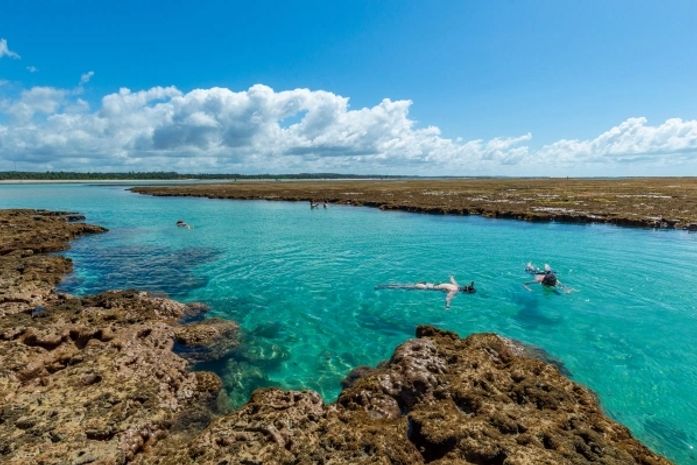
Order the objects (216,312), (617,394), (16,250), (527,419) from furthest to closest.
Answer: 1. (16,250)
2. (216,312)
3. (617,394)
4. (527,419)

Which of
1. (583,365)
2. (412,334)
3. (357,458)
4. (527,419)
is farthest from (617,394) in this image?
(357,458)

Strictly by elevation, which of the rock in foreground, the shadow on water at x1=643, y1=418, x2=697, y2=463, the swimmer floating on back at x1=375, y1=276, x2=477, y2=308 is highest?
the rock in foreground

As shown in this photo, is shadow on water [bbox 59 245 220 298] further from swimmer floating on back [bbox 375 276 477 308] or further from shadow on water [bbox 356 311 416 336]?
swimmer floating on back [bbox 375 276 477 308]

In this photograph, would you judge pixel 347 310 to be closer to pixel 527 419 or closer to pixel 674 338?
pixel 527 419

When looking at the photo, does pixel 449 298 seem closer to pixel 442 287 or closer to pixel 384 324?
pixel 442 287

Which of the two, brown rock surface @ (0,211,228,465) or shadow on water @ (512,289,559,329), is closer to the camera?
brown rock surface @ (0,211,228,465)

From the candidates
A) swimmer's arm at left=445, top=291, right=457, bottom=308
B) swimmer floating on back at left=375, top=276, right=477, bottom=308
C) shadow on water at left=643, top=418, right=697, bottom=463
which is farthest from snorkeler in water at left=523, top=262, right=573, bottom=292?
shadow on water at left=643, top=418, right=697, bottom=463
